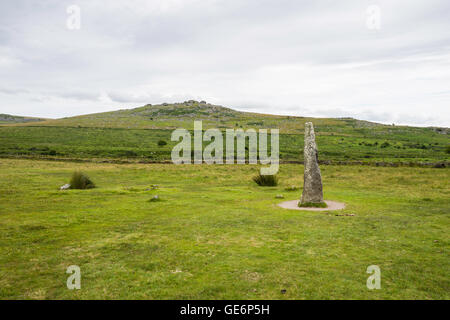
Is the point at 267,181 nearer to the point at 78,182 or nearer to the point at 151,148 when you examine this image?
the point at 78,182

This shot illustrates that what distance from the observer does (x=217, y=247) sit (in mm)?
11109

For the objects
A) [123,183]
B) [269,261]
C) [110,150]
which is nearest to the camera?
[269,261]

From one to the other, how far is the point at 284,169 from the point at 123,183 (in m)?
22.0

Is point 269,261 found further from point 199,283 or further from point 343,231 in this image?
point 343,231

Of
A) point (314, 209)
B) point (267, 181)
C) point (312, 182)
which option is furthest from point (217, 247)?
point (267, 181)

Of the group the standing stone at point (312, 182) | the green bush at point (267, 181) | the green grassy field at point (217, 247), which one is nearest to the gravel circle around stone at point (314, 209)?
the standing stone at point (312, 182)

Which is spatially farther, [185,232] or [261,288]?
[185,232]

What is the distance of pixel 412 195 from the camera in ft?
72.7

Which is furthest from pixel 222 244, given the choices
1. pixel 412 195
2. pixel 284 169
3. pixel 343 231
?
pixel 284 169

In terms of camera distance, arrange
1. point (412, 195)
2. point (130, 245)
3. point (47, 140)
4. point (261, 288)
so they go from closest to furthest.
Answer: point (261, 288) < point (130, 245) < point (412, 195) < point (47, 140)

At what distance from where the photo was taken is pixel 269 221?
14852mm

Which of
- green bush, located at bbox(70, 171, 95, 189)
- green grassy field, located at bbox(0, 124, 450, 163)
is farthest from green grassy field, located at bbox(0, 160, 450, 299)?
green grassy field, located at bbox(0, 124, 450, 163)

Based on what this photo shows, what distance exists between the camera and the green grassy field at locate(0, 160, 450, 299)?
8000mm

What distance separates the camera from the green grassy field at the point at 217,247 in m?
8.00
